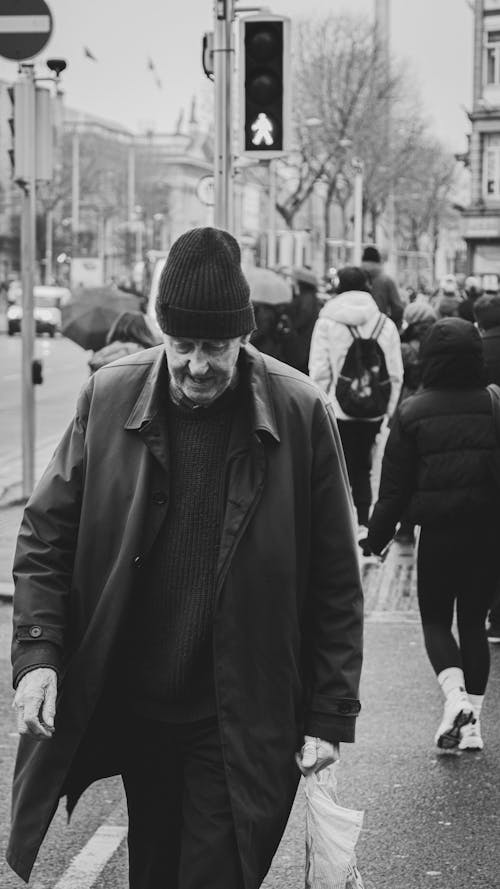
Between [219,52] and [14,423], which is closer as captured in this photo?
[219,52]

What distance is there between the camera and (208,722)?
10.5 feet

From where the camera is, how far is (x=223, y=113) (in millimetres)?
10484

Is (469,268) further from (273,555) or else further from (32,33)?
(273,555)

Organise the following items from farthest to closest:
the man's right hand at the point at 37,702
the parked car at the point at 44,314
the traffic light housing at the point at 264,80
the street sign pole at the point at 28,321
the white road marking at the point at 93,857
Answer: the parked car at the point at 44,314 < the street sign pole at the point at 28,321 < the traffic light housing at the point at 264,80 < the white road marking at the point at 93,857 < the man's right hand at the point at 37,702

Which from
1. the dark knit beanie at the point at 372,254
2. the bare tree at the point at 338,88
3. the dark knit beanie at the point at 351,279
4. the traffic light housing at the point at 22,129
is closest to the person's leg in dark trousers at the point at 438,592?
the dark knit beanie at the point at 351,279

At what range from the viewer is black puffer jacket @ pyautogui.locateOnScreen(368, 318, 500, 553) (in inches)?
233

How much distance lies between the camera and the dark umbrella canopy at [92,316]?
33.4 feet

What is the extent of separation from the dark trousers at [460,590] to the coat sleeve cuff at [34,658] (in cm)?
296

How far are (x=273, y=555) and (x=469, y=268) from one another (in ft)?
219

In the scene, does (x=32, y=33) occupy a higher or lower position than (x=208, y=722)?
higher

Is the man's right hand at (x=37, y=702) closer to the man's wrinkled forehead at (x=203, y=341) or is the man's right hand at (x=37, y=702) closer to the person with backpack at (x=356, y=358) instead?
the man's wrinkled forehead at (x=203, y=341)

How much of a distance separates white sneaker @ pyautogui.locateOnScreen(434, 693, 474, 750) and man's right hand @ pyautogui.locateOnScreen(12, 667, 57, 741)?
2.94m

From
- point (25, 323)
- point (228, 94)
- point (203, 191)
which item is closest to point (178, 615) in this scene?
point (228, 94)

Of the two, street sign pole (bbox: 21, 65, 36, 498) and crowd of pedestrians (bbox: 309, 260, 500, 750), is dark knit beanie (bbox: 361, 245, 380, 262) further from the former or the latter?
crowd of pedestrians (bbox: 309, 260, 500, 750)
